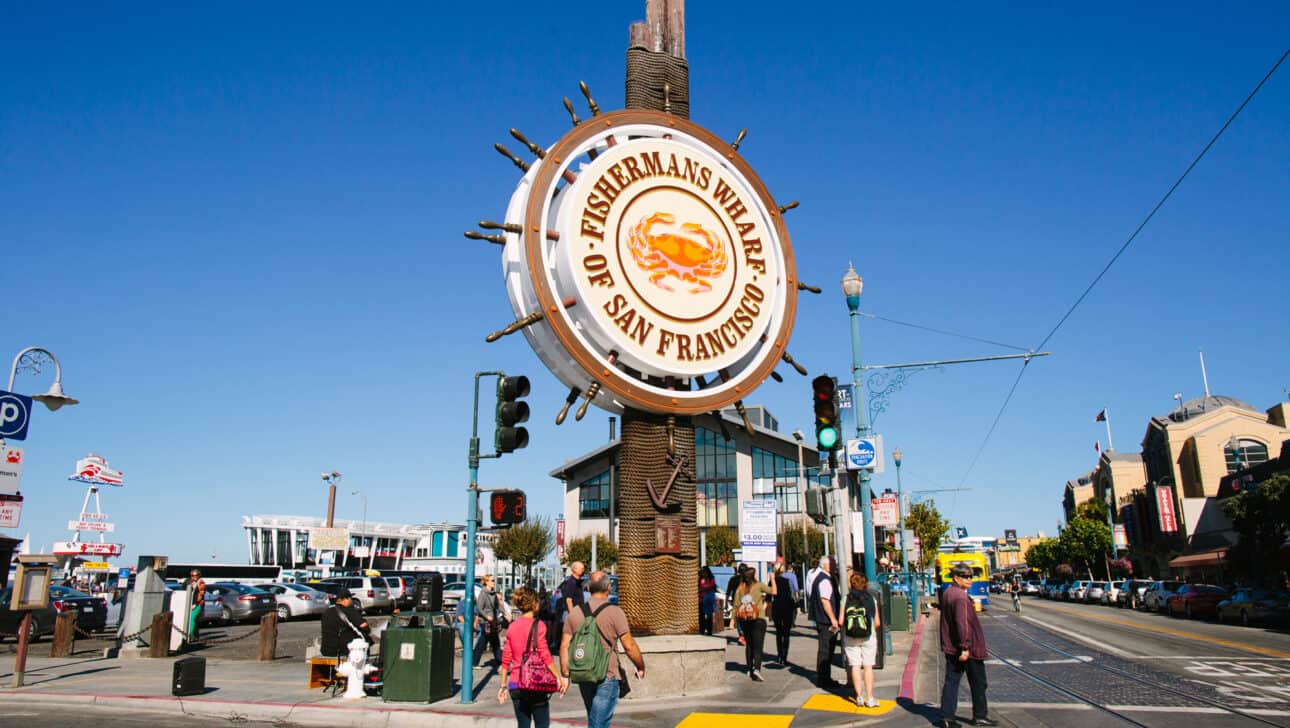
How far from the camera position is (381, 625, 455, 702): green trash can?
11.4m

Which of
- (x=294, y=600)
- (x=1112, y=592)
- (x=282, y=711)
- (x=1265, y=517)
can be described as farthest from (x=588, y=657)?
(x=1112, y=592)

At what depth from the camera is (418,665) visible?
11445 millimetres

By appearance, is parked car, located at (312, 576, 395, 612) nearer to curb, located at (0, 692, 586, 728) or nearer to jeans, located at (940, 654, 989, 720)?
curb, located at (0, 692, 586, 728)

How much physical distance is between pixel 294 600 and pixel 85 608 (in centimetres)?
818

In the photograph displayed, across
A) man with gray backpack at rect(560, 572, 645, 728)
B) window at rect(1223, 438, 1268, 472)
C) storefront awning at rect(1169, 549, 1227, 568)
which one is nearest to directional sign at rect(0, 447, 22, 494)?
man with gray backpack at rect(560, 572, 645, 728)

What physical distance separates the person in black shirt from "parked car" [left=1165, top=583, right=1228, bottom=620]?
33074 mm

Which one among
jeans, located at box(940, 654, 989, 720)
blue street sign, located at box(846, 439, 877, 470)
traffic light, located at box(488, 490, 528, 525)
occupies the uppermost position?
blue street sign, located at box(846, 439, 877, 470)

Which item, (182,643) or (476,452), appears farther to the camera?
(182,643)

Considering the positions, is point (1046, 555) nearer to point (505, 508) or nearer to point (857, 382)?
point (857, 382)

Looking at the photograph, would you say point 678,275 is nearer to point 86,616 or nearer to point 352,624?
point 352,624

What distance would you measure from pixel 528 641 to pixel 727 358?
6749 millimetres

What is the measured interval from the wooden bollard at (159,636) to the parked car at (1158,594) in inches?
1581

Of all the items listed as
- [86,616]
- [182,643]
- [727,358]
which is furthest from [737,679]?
[86,616]

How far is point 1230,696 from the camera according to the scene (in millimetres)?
10750
